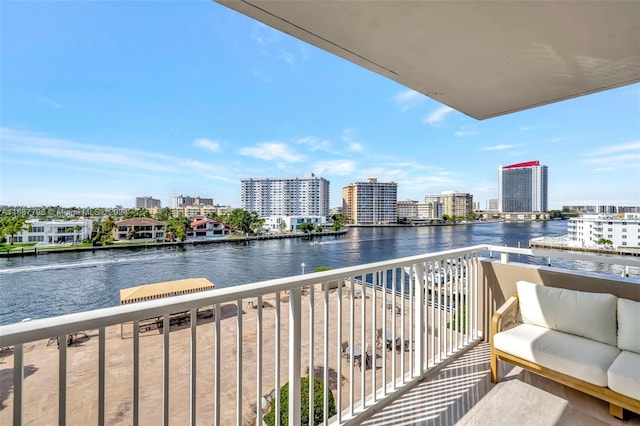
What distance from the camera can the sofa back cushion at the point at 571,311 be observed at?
181 centimetres

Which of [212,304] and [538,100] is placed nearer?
[212,304]

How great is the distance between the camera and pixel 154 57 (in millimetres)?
16016

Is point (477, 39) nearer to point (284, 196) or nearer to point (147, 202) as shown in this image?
point (147, 202)

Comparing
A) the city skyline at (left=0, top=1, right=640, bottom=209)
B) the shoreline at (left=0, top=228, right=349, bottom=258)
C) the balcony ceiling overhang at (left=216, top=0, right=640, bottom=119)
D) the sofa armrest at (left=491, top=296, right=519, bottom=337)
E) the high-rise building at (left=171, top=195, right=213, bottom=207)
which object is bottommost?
the shoreline at (left=0, top=228, right=349, bottom=258)

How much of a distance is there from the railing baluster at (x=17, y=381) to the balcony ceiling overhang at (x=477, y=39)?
135 cm

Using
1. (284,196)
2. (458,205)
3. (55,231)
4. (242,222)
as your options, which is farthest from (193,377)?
(458,205)

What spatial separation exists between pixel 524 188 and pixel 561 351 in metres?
22.7

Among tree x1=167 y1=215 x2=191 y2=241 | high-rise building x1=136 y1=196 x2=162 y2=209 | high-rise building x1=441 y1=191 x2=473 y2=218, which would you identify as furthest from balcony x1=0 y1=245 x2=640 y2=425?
high-rise building x1=441 y1=191 x2=473 y2=218

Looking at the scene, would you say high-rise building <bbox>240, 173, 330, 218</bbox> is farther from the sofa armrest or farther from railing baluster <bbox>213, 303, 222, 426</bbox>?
railing baluster <bbox>213, 303, 222, 426</bbox>

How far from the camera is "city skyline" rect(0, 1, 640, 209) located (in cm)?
638

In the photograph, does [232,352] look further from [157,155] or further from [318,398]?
[157,155]

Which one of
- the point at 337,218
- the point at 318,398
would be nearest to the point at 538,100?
the point at 318,398

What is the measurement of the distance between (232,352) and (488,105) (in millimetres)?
6179

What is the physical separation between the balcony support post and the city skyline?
4.41 feet
